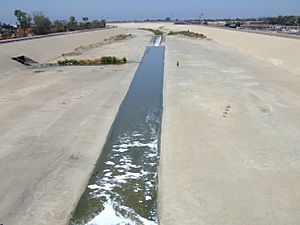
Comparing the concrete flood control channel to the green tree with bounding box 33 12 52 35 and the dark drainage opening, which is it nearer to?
the dark drainage opening

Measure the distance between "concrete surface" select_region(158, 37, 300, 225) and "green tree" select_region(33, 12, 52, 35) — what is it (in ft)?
264

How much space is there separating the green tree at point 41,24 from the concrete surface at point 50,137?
68.1 meters

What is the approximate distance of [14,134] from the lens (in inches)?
663

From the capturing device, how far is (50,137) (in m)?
16.4

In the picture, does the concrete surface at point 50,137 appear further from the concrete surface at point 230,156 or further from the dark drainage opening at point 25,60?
the dark drainage opening at point 25,60

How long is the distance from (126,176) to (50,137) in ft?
16.5

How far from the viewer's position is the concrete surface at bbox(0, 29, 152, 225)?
427 inches

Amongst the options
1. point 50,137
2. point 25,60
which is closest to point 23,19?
point 25,60

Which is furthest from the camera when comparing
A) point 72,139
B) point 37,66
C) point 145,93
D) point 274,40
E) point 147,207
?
point 274,40

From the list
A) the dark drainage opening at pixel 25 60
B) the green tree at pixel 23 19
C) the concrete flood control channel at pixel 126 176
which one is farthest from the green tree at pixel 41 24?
the concrete flood control channel at pixel 126 176

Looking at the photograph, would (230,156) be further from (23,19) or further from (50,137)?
(23,19)

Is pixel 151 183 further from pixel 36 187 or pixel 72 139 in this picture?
pixel 72 139

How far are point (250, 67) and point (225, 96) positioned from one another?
52.5 feet

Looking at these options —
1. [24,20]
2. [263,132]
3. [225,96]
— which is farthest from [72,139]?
[24,20]
